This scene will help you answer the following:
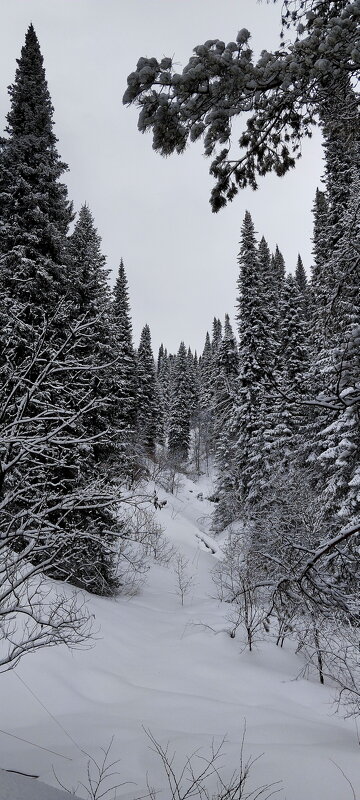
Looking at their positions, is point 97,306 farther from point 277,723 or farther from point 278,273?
point 278,273

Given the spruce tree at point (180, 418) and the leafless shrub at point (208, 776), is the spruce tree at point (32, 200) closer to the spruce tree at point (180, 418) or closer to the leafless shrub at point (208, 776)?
the leafless shrub at point (208, 776)

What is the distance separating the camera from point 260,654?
1298cm

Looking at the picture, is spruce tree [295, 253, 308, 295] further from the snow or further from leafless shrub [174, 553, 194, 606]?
the snow

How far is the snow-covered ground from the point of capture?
561cm

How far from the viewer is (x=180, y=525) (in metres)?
28.8

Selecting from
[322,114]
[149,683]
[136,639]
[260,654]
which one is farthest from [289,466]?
[322,114]

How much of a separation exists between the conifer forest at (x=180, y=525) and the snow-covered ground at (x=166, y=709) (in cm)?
5

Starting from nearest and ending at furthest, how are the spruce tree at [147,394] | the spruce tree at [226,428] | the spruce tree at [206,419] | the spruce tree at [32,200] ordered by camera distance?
the spruce tree at [32,200], the spruce tree at [226,428], the spruce tree at [147,394], the spruce tree at [206,419]

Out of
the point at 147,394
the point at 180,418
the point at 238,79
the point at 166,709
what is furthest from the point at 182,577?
the point at 180,418

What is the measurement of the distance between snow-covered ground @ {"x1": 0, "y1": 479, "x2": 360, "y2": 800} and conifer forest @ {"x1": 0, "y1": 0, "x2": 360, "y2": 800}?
0.17 ft

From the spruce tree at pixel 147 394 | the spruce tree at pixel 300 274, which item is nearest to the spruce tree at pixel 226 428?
the spruce tree at pixel 147 394

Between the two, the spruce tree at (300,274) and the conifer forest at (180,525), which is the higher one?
the spruce tree at (300,274)

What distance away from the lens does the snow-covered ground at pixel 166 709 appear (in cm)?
561

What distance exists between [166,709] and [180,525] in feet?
68.2
